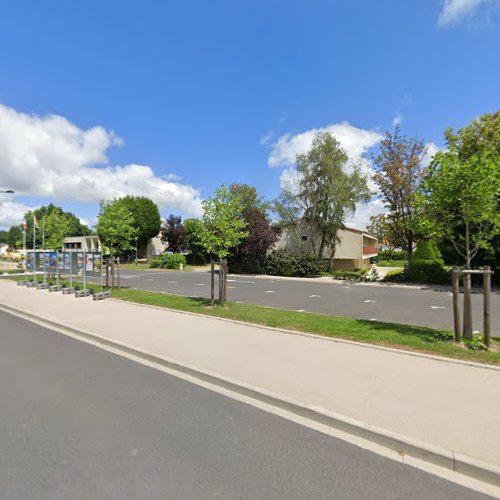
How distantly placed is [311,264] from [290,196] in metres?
6.56

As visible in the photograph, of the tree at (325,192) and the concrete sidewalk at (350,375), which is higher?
the tree at (325,192)

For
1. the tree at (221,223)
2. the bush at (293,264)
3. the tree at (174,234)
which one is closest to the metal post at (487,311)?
the tree at (221,223)

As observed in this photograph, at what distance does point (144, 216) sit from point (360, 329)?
146 feet

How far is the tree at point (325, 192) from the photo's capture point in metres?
24.6

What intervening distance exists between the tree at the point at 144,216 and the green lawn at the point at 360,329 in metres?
38.6

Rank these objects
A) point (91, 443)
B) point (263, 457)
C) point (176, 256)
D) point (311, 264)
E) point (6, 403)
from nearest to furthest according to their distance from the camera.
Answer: point (263, 457) < point (91, 443) < point (6, 403) < point (311, 264) < point (176, 256)

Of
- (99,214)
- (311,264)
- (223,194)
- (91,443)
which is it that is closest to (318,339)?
(91,443)

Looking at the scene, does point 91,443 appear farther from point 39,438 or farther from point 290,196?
point 290,196

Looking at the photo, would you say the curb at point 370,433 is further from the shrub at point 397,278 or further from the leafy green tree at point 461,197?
the shrub at point 397,278

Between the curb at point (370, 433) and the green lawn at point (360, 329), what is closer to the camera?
the curb at point (370, 433)

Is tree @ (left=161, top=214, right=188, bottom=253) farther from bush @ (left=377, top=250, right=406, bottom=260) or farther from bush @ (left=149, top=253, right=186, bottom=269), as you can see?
bush @ (left=377, top=250, right=406, bottom=260)

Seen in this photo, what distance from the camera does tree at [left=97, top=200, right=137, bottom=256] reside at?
14391 mm

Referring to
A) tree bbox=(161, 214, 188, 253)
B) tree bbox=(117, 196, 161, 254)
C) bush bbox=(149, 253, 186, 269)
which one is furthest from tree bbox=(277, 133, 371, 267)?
tree bbox=(117, 196, 161, 254)

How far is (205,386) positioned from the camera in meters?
4.34
